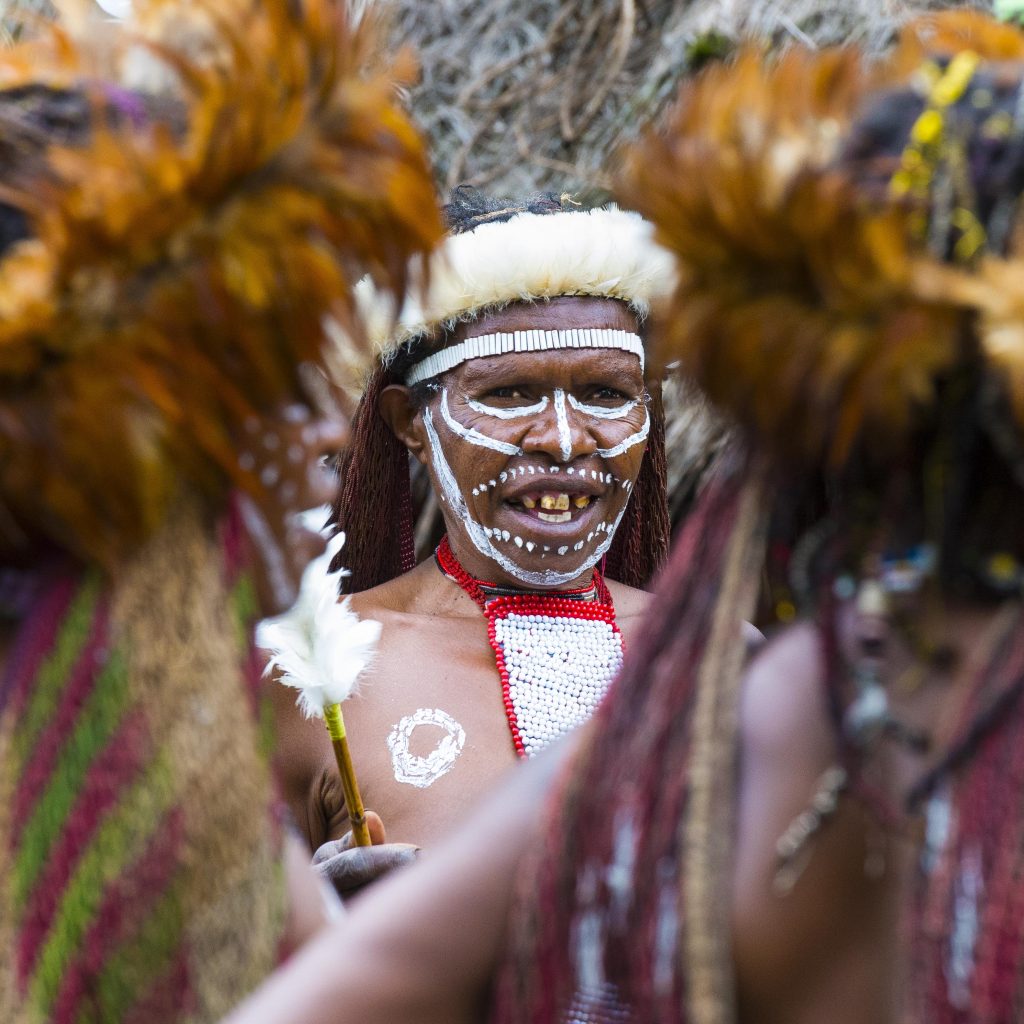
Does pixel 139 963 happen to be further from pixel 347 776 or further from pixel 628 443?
pixel 628 443

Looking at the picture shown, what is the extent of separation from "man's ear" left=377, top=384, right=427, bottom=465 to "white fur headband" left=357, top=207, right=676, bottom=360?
19 centimetres

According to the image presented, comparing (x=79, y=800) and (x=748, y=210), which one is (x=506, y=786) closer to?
(x=79, y=800)

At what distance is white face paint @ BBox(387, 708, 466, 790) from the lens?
301 centimetres

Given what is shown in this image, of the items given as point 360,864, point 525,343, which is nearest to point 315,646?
point 360,864

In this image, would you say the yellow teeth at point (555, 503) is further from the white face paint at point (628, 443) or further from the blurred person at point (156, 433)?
the blurred person at point (156, 433)

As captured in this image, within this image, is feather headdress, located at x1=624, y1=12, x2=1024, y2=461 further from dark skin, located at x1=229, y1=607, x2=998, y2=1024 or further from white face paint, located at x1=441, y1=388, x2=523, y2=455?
white face paint, located at x1=441, y1=388, x2=523, y2=455

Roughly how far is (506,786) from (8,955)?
1.68ft

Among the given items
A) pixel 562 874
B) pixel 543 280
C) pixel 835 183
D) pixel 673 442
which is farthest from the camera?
pixel 673 442

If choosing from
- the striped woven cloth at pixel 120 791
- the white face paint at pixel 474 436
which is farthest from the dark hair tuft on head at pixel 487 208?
the striped woven cloth at pixel 120 791

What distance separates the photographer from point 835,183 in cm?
124

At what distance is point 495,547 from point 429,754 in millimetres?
528

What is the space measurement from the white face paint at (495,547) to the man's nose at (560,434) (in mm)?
211

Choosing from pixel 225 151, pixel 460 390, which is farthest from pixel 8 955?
pixel 460 390

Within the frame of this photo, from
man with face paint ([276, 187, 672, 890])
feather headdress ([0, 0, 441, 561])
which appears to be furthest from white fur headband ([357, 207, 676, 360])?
feather headdress ([0, 0, 441, 561])
